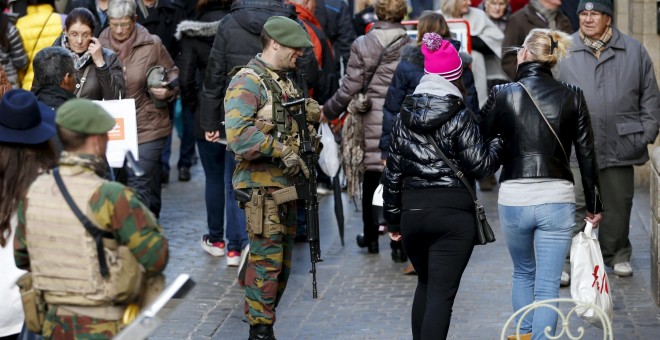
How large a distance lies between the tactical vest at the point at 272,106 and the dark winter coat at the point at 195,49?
242cm

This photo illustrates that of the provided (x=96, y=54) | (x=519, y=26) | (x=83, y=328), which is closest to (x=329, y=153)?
(x=96, y=54)

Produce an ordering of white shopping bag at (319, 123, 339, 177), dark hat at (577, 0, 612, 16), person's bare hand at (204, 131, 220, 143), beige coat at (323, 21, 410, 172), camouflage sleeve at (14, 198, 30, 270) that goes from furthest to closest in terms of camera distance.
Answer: white shopping bag at (319, 123, 339, 177)
beige coat at (323, 21, 410, 172)
person's bare hand at (204, 131, 220, 143)
dark hat at (577, 0, 612, 16)
camouflage sleeve at (14, 198, 30, 270)

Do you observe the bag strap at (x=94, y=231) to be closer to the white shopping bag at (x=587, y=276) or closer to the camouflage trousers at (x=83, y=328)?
the camouflage trousers at (x=83, y=328)

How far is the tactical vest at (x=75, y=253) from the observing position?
5.02 metres

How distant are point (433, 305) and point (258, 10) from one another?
3115mm

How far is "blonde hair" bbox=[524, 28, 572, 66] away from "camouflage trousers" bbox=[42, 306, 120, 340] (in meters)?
3.03

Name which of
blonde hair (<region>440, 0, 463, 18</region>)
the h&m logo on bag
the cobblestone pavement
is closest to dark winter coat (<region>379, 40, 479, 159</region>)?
the cobblestone pavement

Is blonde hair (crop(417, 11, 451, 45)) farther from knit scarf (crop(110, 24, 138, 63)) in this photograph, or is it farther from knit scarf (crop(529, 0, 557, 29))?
knit scarf (crop(529, 0, 557, 29))

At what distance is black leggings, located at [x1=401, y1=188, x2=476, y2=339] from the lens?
22.4 feet

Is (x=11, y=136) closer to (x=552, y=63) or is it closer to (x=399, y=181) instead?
(x=399, y=181)

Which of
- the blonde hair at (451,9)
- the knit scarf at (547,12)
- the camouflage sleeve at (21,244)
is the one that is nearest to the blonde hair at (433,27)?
the blonde hair at (451,9)

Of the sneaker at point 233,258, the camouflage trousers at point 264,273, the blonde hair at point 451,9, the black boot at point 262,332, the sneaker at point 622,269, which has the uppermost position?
the blonde hair at point 451,9

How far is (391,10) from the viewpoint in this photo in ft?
32.5

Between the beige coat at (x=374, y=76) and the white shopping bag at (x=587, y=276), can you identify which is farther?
the beige coat at (x=374, y=76)
